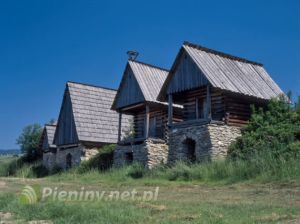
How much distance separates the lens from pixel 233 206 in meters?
8.29

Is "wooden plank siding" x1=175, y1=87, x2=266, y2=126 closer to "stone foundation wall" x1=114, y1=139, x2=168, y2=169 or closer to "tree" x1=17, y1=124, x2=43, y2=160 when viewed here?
"stone foundation wall" x1=114, y1=139, x2=168, y2=169

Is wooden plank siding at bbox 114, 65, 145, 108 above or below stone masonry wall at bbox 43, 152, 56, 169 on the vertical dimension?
above

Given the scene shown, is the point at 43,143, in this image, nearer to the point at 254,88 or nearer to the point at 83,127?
the point at 83,127

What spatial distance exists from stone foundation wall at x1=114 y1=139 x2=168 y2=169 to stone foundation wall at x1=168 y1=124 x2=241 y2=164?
135cm

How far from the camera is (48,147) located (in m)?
34.1

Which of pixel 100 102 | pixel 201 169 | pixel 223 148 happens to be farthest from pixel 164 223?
pixel 100 102

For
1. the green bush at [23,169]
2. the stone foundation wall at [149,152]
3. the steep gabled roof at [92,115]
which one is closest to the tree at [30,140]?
the green bush at [23,169]

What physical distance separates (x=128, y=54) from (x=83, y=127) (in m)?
5.93

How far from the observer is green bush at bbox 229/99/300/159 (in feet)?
49.8

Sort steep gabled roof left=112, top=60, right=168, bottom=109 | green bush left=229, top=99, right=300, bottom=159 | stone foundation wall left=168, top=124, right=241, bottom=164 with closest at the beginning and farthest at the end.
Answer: green bush left=229, top=99, right=300, bottom=159 < stone foundation wall left=168, top=124, right=241, bottom=164 < steep gabled roof left=112, top=60, right=168, bottom=109

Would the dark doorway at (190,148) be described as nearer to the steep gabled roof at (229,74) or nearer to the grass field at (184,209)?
the steep gabled roof at (229,74)

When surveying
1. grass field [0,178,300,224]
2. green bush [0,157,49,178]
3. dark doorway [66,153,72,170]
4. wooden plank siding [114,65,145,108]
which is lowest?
grass field [0,178,300,224]

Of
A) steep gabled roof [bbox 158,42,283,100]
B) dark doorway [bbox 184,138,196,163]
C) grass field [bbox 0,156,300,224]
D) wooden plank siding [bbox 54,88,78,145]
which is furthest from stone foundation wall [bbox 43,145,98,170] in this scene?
grass field [bbox 0,156,300,224]

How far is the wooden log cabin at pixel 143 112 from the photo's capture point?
21953 mm
